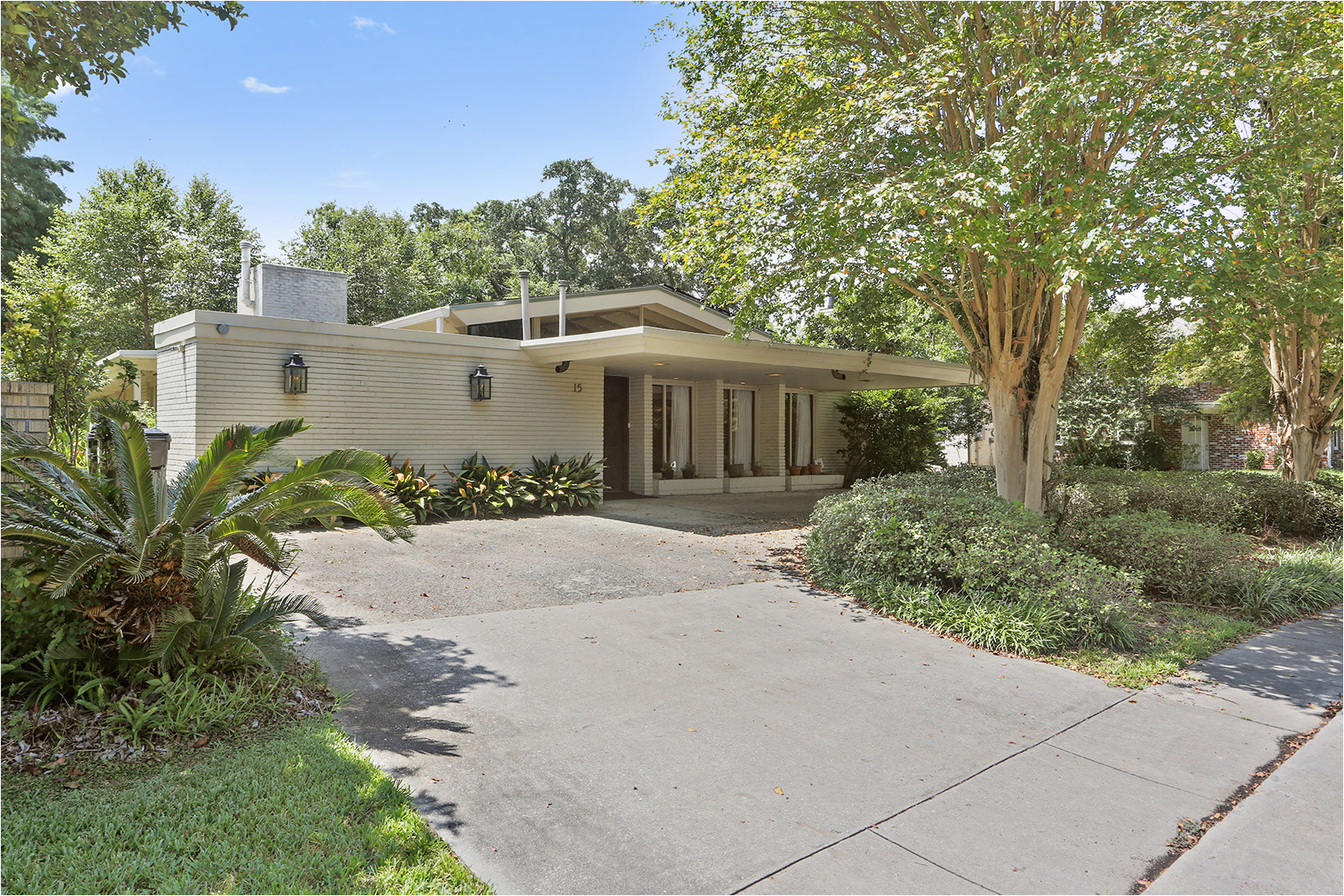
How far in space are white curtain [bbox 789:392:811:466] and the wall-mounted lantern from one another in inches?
312

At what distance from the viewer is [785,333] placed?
1110cm

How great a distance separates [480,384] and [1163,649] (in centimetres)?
939

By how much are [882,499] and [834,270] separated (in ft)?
9.03

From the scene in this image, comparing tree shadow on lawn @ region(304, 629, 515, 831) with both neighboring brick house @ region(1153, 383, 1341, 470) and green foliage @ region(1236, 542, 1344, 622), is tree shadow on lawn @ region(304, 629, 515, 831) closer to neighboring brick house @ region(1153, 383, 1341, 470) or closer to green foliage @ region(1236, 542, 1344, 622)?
green foliage @ region(1236, 542, 1344, 622)

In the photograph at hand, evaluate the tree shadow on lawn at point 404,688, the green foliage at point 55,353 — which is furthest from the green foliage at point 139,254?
the tree shadow on lawn at point 404,688

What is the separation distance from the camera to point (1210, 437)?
915 inches

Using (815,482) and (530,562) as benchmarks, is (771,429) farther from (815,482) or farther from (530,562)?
(530,562)

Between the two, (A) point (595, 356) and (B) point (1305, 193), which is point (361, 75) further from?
(B) point (1305, 193)

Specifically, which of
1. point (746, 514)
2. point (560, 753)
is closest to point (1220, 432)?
point (746, 514)

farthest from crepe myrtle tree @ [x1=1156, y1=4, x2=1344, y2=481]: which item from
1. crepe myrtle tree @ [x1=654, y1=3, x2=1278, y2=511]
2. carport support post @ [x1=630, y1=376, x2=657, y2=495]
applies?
carport support post @ [x1=630, y1=376, x2=657, y2=495]

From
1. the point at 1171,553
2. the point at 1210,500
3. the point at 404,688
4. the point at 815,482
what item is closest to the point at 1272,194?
the point at 1171,553

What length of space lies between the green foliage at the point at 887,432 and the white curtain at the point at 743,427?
266 cm

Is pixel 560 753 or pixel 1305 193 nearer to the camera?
pixel 560 753

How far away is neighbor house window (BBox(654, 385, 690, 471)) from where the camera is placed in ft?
48.9
